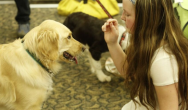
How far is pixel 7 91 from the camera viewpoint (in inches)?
63.0

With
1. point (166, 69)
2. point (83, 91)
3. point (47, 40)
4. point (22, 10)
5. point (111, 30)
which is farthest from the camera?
point (22, 10)

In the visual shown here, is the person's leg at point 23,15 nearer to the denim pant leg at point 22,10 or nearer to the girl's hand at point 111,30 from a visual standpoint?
the denim pant leg at point 22,10

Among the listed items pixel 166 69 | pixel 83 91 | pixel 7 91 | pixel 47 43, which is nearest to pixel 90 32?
pixel 83 91

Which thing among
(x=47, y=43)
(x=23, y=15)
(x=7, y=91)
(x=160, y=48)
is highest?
(x=160, y=48)

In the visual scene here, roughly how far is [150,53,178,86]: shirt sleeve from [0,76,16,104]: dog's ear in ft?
3.24

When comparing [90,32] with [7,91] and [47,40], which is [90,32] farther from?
[7,91]

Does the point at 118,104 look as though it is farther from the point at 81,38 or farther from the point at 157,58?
the point at 157,58

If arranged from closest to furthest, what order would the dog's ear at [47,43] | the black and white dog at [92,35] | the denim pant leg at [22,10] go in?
the dog's ear at [47,43]
the black and white dog at [92,35]
the denim pant leg at [22,10]

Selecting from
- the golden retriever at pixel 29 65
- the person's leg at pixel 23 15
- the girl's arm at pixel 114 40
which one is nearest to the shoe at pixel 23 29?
the person's leg at pixel 23 15

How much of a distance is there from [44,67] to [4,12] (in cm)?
264

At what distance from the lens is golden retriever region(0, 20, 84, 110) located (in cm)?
157

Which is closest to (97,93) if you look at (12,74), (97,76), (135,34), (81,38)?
(97,76)

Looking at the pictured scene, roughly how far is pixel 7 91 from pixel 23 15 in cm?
182

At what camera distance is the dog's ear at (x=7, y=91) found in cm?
157
